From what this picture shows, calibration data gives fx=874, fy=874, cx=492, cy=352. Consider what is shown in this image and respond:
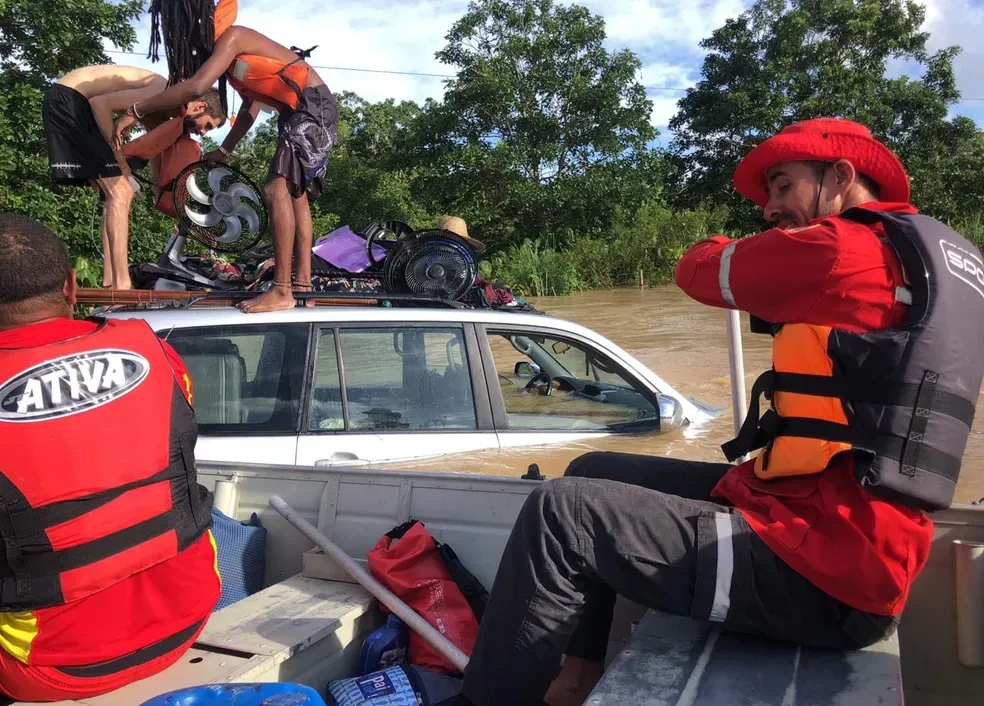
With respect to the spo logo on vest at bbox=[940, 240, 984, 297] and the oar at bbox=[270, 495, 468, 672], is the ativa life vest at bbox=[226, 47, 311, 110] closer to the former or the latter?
the oar at bbox=[270, 495, 468, 672]

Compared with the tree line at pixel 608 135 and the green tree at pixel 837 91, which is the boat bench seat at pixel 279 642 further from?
the green tree at pixel 837 91

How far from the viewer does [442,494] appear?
3227mm

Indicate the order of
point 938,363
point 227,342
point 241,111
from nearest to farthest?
point 938,363 < point 227,342 < point 241,111

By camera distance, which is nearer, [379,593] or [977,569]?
[977,569]

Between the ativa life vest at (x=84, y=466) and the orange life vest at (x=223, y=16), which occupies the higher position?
the orange life vest at (x=223, y=16)

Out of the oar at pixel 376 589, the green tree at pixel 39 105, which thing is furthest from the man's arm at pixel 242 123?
the green tree at pixel 39 105

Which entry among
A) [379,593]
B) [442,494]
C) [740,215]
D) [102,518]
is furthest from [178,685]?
[740,215]

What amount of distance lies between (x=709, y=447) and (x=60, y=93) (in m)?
4.15

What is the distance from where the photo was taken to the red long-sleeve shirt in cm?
199

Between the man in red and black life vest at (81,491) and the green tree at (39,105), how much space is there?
34.8ft

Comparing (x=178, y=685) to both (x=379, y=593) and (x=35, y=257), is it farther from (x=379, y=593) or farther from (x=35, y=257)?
(x=35, y=257)

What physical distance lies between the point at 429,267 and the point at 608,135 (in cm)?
2369

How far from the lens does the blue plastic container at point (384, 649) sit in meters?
2.84

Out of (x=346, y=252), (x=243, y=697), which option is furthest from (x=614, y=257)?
(x=243, y=697)
